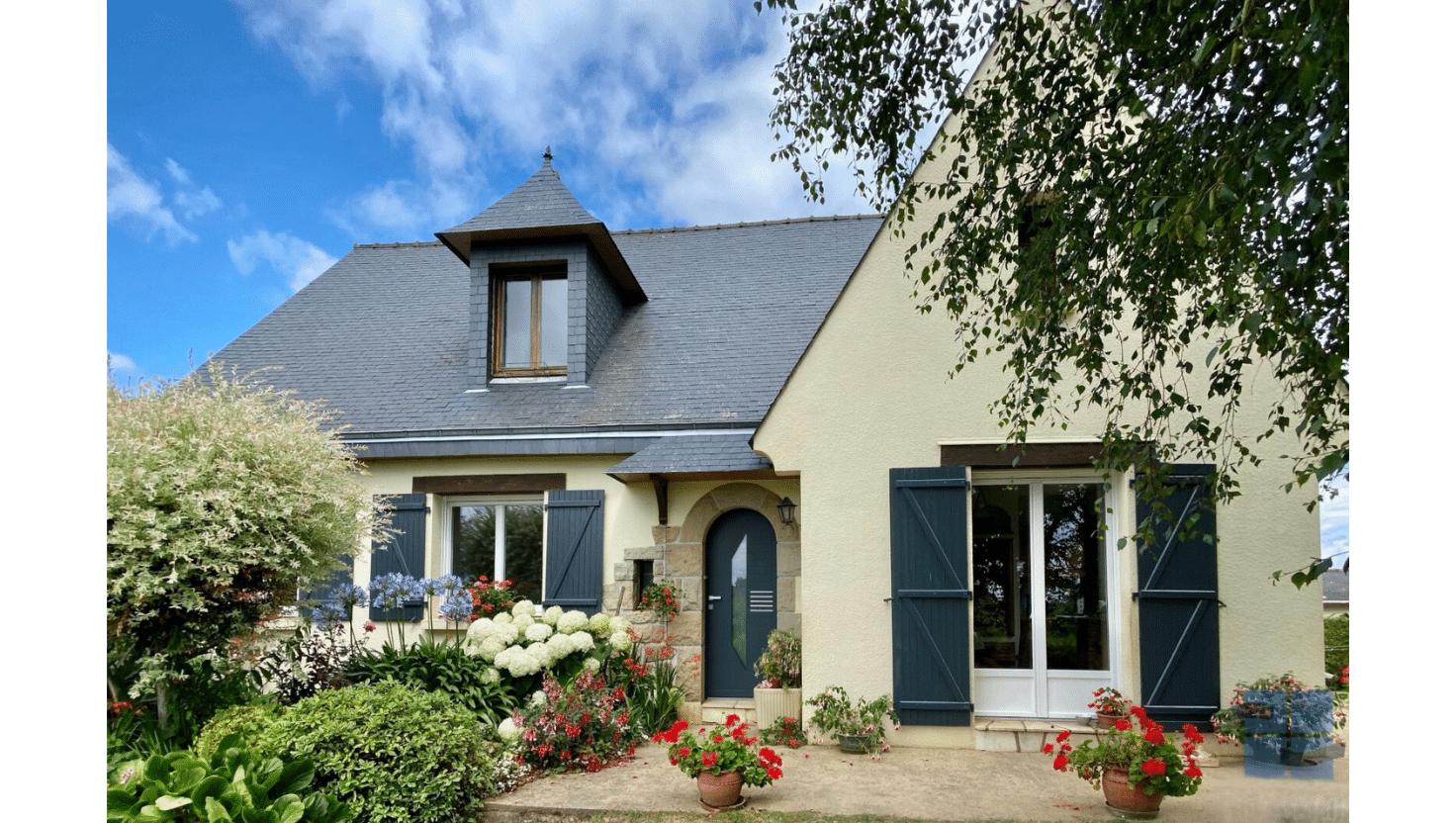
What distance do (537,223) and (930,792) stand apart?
22.7 feet

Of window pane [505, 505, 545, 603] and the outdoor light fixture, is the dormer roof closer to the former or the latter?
window pane [505, 505, 545, 603]

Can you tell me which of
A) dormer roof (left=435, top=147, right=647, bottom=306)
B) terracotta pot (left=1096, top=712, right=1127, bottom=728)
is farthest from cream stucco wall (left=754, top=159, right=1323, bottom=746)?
dormer roof (left=435, top=147, right=647, bottom=306)

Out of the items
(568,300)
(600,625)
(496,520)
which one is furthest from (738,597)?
(568,300)

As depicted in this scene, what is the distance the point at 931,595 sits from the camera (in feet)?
23.2

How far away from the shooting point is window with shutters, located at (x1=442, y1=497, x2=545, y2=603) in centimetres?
909

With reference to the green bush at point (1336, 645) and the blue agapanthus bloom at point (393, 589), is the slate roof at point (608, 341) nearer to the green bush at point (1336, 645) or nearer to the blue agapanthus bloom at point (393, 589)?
the blue agapanthus bloom at point (393, 589)

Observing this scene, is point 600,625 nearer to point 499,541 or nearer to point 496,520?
point 499,541

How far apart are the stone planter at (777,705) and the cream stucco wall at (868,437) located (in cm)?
37

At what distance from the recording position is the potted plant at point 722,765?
17.5 feet

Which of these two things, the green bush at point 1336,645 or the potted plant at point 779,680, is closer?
the potted plant at point 779,680

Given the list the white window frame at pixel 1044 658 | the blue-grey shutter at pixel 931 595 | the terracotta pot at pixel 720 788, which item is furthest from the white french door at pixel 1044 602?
the terracotta pot at pixel 720 788
